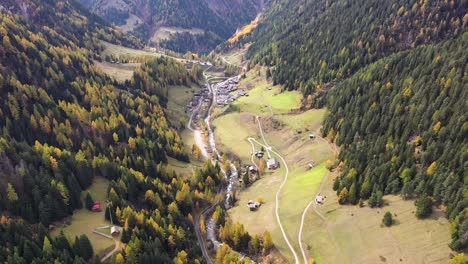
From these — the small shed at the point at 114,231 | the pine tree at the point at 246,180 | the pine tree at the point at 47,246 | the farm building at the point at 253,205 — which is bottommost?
the farm building at the point at 253,205

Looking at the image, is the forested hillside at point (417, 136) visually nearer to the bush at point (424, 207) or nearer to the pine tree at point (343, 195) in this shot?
the bush at point (424, 207)

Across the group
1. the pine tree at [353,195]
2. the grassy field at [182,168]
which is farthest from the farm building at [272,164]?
the pine tree at [353,195]

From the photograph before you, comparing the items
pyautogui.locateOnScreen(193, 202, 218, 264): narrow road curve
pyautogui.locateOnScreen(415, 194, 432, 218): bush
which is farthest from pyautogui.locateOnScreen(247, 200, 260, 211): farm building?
pyautogui.locateOnScreen(415, 194, 432, 218): bush

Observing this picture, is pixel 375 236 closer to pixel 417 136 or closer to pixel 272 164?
pixel 417 136

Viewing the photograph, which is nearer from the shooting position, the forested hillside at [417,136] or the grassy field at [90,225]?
the grassy field at [90,225]

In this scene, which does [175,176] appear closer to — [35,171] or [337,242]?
[35,171]

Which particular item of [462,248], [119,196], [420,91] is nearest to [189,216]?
[119,196]

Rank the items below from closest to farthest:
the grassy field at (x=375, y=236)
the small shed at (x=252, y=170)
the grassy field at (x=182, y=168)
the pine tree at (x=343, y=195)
Answer: the grassy field at (x=375, y=236) < the pine tree at (x=343, y=195) < the grassy field at (x=182, y=168) < the small shed at (x=252, y=170)

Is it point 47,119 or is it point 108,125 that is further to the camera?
point 108,125
